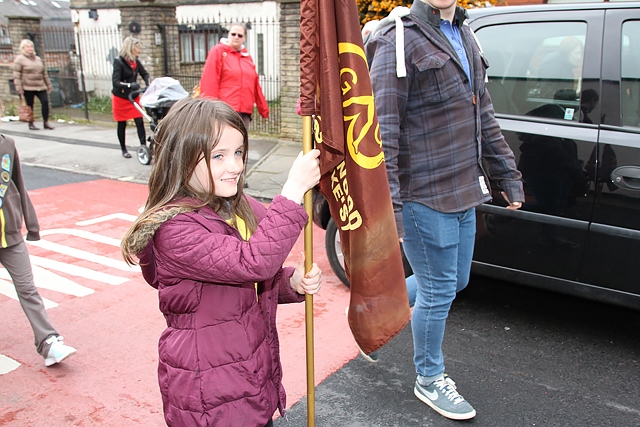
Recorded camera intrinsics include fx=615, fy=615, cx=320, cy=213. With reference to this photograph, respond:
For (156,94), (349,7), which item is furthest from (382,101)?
(156,94)

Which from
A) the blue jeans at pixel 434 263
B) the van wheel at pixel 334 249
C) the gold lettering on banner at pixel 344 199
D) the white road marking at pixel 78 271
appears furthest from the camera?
the white road marking at pixel 78 271

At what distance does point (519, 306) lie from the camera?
13.7ft

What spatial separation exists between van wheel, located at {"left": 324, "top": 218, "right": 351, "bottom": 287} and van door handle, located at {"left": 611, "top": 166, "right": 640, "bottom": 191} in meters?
1.79

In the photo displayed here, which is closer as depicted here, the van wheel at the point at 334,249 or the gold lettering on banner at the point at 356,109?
the gold lettering on banner at the point at 356,109

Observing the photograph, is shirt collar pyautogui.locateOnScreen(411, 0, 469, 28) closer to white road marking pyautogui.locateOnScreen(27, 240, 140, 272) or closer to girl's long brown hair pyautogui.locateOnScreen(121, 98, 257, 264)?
girl's long brown hair pyautogui.locateOnScreen(121, 98, 257, 264)

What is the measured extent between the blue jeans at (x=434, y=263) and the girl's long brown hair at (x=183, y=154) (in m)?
1.05

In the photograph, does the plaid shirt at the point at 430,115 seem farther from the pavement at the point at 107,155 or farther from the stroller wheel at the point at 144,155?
the stroller wheel at the point at 144,155

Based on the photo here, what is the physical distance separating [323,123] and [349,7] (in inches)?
13.3

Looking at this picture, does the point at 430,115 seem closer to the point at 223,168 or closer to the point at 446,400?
the point at 223,168

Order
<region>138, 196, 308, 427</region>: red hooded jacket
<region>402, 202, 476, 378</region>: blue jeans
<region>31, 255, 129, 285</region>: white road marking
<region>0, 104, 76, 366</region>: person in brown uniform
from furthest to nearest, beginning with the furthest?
1. <region>31, 255, 129, 285</region>: white road marking
2. <region>0, 104, 76, 366</region>: person in brown uniform
3. <region>402, 202, 476, 378</region>: blue jeans
4. <region>138, 196, 308, 427</region>: red hooded jacket

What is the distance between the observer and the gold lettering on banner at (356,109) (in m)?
1.78

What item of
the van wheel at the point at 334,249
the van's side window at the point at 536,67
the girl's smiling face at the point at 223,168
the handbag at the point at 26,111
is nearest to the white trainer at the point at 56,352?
the van wheel at the point at 334,249

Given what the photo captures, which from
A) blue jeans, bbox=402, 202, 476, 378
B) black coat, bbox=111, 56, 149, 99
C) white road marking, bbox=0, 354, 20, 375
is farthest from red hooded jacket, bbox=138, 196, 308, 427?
black coat, bbox=111, 56, 149, 99

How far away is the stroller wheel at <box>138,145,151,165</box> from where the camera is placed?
366 inches
